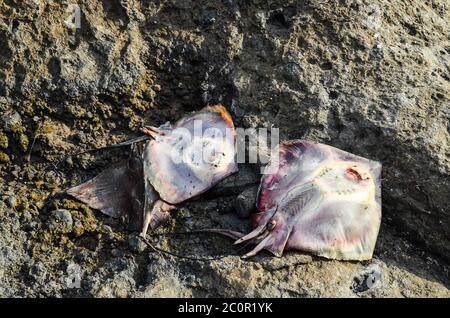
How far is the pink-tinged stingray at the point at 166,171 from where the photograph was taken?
373 centimetres

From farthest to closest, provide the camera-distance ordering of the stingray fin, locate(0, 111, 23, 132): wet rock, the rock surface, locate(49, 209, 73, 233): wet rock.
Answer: locate(0, 111, 23, 132): wet rock → the stingray fin → locate(49, 209, 73, 233): wet rock → the rock surface

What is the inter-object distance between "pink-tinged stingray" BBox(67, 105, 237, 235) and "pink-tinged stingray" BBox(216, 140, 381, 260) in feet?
1.02

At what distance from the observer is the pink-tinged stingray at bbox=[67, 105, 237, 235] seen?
3.73 metres

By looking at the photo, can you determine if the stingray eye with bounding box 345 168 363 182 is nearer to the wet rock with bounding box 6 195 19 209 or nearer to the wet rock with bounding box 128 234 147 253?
the wet rock with bounding box 128 234 147 253

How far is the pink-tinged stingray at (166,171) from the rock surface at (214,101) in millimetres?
74

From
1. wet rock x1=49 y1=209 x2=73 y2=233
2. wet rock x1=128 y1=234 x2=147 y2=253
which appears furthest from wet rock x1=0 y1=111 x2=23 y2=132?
wet rock x1=128 y1=234 x2=147 y2=253

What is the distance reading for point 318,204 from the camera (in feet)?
11.9

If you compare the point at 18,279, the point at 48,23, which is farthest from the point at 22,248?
the point at 48,23

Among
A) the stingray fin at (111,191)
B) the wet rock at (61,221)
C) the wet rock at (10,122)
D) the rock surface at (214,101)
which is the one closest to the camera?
the rock surface at (214,101)

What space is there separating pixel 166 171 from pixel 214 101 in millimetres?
552

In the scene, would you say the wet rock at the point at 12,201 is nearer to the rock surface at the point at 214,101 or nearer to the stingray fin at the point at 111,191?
the rock surface at the point at 214,101

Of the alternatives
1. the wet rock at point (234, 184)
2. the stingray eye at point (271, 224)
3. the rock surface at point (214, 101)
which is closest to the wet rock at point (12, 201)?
the rock surface at point (214, 101)

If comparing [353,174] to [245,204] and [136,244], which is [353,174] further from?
[136,244]

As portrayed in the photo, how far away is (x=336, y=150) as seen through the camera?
3.83m
